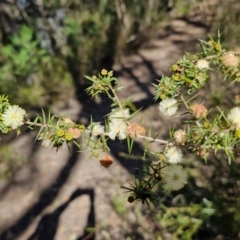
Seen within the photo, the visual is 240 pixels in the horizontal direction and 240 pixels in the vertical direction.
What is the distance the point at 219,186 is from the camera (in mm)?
3926

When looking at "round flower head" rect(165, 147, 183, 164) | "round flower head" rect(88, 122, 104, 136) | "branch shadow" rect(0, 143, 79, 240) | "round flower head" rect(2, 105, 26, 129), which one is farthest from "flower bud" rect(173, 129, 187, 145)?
"branch shadow" rect(0, 143, 79, 240)

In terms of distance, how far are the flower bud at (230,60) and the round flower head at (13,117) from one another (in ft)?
3.20

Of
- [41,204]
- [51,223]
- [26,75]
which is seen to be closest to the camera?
[51,223]

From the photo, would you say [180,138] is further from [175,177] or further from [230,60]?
[230,60]

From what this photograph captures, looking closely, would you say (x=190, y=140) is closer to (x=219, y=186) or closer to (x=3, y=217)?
(x=219, y=186)

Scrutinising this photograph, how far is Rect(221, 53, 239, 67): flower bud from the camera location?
4.84ft

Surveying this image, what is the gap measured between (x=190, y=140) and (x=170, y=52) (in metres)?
6.13

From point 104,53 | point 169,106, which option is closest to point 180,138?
point 169,106

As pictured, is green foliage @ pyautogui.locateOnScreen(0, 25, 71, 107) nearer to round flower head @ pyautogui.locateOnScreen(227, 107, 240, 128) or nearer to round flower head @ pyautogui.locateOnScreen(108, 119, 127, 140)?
round flower head @ pyautogui.locateOnScreen(108, 119, 127, 140)

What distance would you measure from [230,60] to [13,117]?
3.36 feet

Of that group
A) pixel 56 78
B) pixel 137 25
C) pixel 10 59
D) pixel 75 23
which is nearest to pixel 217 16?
pixel 137 25

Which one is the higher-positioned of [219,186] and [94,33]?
[94,33]

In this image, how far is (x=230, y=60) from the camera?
1475 mm

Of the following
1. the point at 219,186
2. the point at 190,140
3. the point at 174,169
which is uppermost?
the point at 190,140
